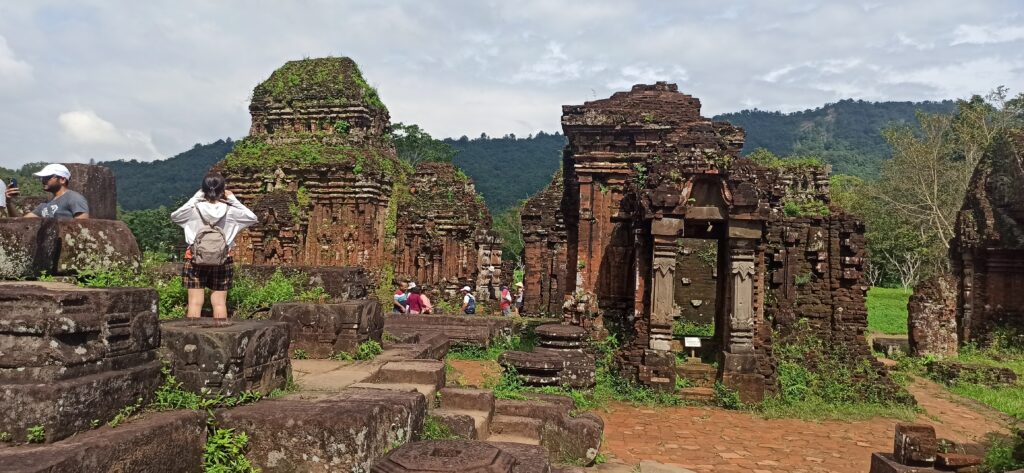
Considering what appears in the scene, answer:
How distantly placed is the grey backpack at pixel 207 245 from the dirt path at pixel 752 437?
3.96 metres

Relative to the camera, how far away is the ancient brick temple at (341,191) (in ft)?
59.8

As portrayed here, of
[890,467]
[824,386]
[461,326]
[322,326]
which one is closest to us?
[890,467]

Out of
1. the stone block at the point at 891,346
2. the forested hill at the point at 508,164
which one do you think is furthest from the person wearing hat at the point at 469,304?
the forested hill at the point at 508,164

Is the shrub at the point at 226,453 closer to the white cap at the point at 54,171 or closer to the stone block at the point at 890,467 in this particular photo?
the white cap at the point at 54,171

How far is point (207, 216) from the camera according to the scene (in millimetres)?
4941

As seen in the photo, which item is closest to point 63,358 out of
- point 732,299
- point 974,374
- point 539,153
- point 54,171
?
point 54,171

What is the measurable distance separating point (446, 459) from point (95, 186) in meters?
4.12

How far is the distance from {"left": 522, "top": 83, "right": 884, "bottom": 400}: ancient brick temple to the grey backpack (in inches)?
252

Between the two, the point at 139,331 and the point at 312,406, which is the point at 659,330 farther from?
the point at 139,331

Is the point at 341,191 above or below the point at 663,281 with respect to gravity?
above

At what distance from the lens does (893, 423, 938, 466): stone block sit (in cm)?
506

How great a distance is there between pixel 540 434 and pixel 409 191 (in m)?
16.1

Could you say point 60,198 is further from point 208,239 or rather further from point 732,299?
point 732,299

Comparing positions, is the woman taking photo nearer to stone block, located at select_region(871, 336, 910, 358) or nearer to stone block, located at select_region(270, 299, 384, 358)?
stone block, located at select_region(270, 299, 384, 358)
